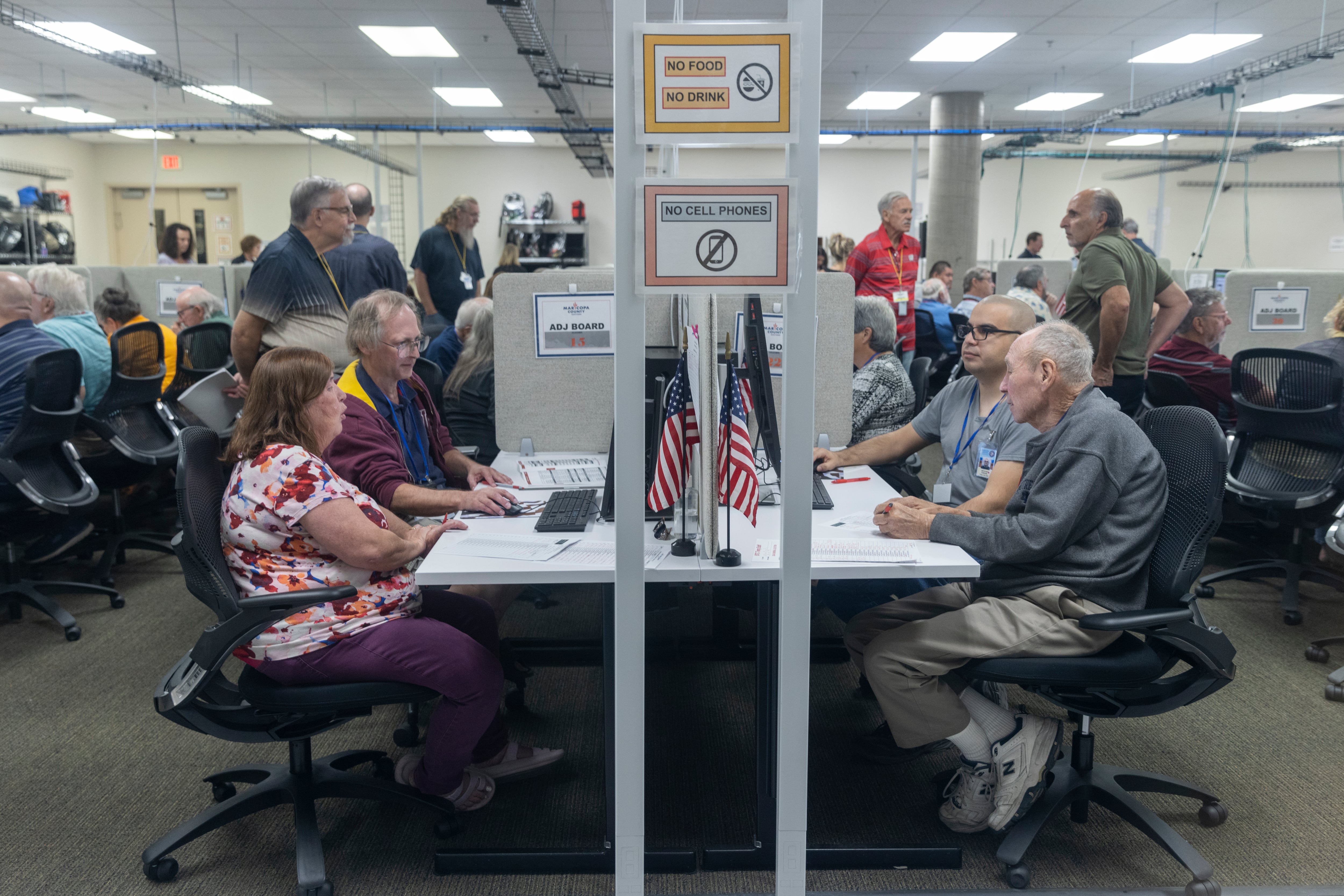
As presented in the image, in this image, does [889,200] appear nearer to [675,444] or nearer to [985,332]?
[985,332]

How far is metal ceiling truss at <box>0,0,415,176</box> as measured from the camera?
5.91m

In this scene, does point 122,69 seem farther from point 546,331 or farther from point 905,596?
point 905,596

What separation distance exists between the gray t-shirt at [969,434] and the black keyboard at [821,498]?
13.1 inches

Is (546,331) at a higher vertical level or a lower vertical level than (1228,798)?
higher

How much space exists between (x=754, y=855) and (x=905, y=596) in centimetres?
70

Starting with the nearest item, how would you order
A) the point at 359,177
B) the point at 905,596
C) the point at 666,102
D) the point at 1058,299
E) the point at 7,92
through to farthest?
the point at 666,102
the point at 905,596
the point at 1058,299
the point at 7,92
the point at 359,177

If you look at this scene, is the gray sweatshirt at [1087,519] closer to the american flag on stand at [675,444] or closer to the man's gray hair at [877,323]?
the american flag on stand at [675,444]

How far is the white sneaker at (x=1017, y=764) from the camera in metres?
1.86

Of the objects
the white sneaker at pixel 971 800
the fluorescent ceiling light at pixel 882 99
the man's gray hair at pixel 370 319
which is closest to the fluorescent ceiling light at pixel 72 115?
the fluorescent ceiling light at pixel 882 99

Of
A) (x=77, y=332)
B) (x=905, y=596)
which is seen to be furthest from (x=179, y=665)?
(x=77, y=332)

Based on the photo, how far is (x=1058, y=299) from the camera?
23.4 feet

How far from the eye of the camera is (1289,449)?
3.09 meters

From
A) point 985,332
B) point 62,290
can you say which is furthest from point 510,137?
point 985,332

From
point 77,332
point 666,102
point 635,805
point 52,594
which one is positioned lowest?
point 52,594
